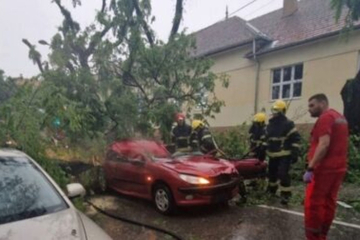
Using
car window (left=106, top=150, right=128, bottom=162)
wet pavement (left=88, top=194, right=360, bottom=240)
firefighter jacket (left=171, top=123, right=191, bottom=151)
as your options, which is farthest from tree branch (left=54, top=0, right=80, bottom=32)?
wet pavement (left=88, top=194, right=360, bottom=240)

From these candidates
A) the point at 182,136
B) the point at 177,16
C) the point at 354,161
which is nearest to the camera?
the point at 182,136

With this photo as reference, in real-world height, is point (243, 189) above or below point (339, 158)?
below

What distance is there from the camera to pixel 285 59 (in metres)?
17.1

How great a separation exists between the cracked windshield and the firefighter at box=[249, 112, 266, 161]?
0.02 metres

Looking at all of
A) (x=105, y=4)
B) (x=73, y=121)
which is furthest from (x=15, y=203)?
(x=105, y=4)

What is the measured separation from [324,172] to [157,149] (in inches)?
144

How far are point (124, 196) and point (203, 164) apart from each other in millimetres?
2195

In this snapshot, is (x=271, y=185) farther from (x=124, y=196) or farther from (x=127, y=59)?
(x=127, y=59)

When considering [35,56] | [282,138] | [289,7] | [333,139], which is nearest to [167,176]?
[282,138]

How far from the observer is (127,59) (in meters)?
10.8

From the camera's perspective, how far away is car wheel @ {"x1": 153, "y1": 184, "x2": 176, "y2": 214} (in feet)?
19.9

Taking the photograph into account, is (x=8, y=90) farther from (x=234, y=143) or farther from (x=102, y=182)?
(x=234, y=143)

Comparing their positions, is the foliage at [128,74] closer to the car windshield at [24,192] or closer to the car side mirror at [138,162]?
the car side mirror at [138,162]

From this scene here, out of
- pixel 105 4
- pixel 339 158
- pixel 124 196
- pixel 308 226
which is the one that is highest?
pixel 105 4
